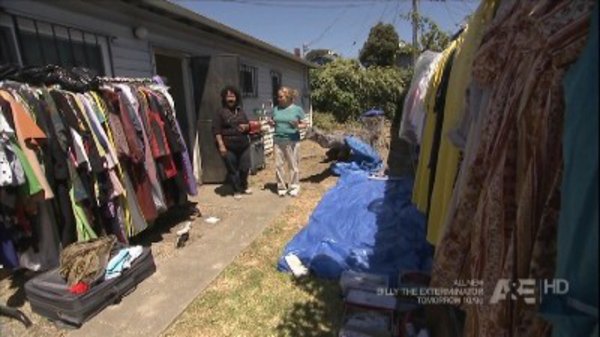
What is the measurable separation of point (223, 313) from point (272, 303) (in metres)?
0.43

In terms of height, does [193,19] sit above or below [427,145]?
above

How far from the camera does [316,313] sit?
132 inches

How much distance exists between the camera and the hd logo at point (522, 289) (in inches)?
41.4

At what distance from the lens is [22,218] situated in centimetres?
321

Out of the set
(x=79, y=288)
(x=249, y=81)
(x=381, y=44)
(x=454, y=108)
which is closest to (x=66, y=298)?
(x=79, y=288)

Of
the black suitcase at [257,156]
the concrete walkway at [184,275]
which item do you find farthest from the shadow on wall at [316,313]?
the black suitcase at [257,156]

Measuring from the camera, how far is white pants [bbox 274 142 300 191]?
21.7 feet

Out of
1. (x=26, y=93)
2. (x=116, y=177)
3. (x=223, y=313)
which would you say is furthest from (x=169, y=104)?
(x=223, y=313)

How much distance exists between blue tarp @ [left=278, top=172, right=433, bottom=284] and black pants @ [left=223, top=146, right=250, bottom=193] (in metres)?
1.53

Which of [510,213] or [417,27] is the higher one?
[417,27]

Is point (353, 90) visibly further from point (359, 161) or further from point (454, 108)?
point (454, 108)

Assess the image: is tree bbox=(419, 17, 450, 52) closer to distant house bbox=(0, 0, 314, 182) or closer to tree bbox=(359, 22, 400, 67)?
distant house bbox=(0, 0, 314, 182)

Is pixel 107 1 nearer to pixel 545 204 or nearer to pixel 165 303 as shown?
pixel 165 303

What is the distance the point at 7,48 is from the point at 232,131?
10.3ft
